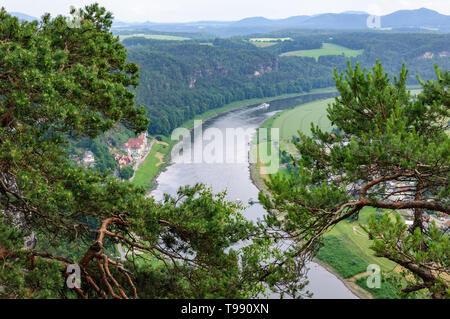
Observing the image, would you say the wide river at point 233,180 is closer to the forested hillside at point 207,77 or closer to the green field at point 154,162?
the green field at point 154,162

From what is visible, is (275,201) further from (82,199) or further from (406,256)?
(82,199)

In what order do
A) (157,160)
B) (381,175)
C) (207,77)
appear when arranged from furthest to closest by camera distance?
(207,77), (157,160), (381,175)

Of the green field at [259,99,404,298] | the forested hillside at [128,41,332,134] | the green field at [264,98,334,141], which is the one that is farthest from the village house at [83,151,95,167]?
the green field at [259,99,404,298]

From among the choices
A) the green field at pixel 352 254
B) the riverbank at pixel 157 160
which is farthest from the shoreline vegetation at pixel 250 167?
the green field at pixel 352 254

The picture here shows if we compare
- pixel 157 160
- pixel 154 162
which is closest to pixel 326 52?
pixel 157 160

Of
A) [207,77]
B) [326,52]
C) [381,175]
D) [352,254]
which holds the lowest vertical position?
→ [352,254]

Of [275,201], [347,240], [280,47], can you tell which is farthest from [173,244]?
[280,47]

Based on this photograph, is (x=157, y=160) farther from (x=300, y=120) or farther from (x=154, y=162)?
(x=300, y=120)
